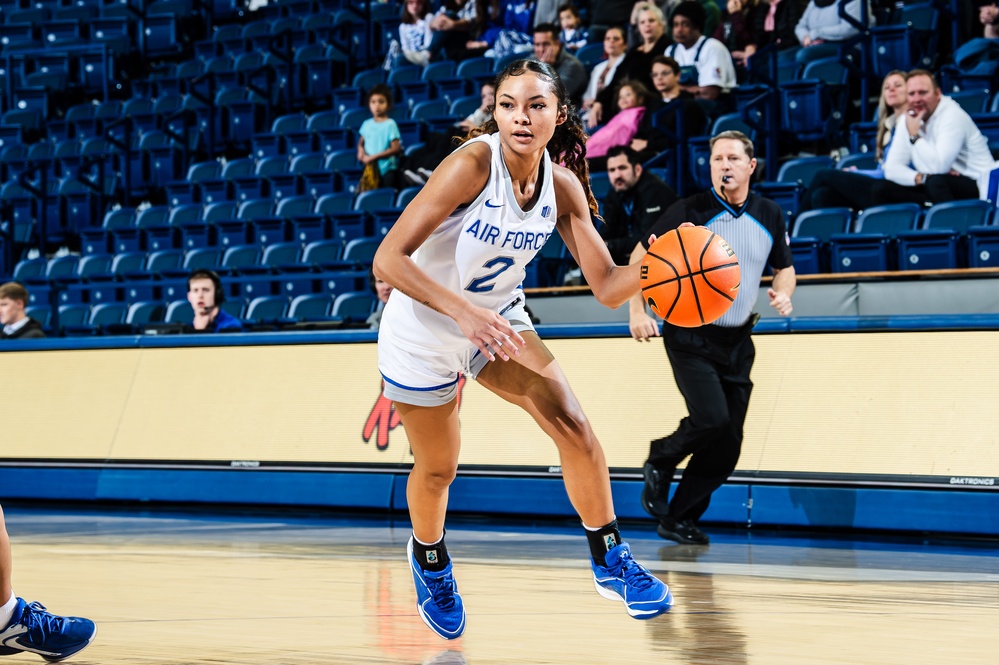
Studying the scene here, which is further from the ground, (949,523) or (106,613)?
(106,613)

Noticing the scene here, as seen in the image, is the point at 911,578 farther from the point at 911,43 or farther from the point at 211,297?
the point at 911,43

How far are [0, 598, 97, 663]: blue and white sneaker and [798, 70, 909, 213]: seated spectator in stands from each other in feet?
25.3

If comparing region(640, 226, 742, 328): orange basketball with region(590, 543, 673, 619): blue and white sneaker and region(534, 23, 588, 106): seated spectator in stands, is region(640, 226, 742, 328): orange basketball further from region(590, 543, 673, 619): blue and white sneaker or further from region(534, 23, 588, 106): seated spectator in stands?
region(534, 23, 588, 106): seated spectator in stands

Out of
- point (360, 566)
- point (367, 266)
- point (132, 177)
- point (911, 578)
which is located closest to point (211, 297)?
point (367, 266)

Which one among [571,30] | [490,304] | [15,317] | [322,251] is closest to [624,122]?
[571,30]

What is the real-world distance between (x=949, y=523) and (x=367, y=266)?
7347 mm

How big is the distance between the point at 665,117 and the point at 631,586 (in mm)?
8137

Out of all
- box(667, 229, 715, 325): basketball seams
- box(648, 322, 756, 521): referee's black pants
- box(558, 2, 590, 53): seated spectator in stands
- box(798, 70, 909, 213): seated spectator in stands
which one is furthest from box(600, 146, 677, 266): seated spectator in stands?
box(667, 229, 715, 325): basketball seams

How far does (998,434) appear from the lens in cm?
→ 658

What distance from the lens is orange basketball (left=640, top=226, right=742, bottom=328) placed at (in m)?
4.27

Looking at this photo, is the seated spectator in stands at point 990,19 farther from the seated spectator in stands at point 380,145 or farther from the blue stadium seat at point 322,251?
the blue stadium seat at point 322,251

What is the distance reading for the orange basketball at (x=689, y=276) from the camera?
168 inches

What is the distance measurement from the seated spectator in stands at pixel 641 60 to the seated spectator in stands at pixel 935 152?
3.28 meters

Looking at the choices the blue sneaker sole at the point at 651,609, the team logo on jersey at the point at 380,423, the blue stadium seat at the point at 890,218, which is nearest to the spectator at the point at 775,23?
the blue stadium seat at the point at 890,218
